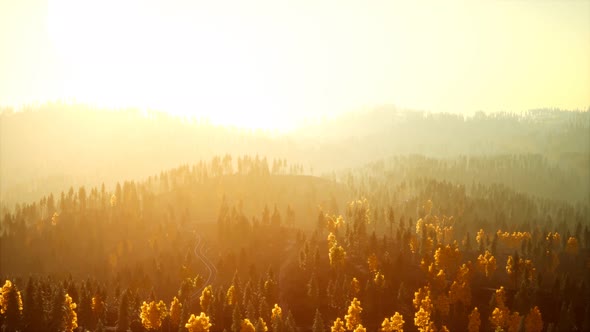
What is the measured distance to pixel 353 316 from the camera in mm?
140750

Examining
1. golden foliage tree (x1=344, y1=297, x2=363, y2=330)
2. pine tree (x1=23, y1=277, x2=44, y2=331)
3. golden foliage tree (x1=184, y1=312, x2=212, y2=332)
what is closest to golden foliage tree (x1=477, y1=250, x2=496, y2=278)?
golden foliage tree (x1=344, y1=297, x2=363, y2=330)

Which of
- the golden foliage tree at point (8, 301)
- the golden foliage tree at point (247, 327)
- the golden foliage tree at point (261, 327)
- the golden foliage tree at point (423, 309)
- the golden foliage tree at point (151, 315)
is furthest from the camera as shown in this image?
the golden foliage tree at point (423, 309)

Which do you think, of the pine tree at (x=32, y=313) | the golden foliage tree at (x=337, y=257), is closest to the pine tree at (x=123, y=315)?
the pine tree at (x=32, y=313)

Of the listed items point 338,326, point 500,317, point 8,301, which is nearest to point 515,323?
point 500,317

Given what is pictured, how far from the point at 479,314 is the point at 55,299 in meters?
126

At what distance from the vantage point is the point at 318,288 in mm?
158875

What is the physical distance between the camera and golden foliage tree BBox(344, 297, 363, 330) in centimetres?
14025

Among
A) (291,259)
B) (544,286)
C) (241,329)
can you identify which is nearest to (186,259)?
(291,259)

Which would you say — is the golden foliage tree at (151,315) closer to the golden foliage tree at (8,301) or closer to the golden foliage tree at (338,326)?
the golden foliage tree at (8,301)

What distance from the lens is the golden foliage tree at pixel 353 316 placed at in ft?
460

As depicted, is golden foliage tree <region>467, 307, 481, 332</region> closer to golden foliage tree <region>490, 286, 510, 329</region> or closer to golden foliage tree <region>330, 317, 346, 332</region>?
golden foliage tree <region>490, 286, 510, 329</region>

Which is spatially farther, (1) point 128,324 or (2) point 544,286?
(2) point 544,286

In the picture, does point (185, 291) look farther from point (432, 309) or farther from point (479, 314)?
Result: point (479, 314)

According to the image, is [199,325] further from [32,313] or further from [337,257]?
[337,257]
